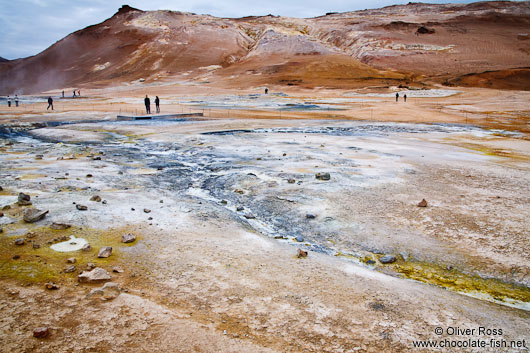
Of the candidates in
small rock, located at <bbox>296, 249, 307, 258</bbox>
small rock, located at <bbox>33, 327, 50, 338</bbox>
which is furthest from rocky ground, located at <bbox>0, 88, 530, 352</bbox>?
small rock, located at <bbox>296, 249, 307, 258</bbox>

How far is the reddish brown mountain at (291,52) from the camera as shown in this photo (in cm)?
8506

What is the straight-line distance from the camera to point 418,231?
787 centimetres

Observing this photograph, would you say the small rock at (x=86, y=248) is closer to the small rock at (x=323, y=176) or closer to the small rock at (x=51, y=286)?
the small rock at (x=51, y=286)

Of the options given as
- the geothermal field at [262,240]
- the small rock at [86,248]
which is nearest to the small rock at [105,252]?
the geothermal field at [262,240]

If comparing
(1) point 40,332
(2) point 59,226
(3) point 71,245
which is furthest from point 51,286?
(2) point 59,226

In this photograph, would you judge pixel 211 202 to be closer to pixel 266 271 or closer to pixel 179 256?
pixel 179 256

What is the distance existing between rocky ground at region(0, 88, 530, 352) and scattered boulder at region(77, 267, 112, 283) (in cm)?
2

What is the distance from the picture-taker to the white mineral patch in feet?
20.1

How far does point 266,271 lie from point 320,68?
294ft

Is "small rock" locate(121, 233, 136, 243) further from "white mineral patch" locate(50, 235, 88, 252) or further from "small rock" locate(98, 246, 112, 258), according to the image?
"white mineral patch" locate(50, 235, 88, 252)

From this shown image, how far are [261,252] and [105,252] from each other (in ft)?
8.26

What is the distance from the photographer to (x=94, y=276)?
518 centimetres

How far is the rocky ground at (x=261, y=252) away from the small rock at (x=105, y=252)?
0.32ft

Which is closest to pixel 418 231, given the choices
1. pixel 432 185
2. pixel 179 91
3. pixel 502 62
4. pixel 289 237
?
pixel 289 237
